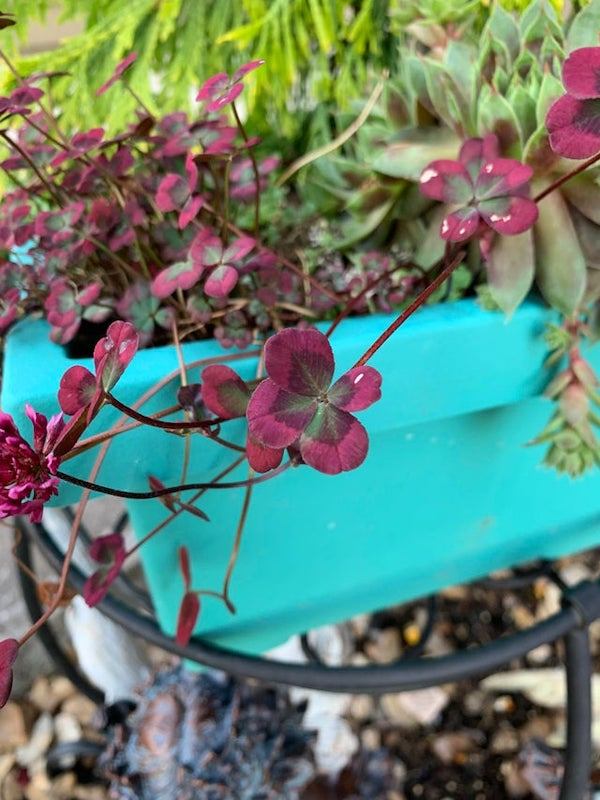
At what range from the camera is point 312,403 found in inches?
12.0

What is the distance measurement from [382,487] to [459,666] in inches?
6.2

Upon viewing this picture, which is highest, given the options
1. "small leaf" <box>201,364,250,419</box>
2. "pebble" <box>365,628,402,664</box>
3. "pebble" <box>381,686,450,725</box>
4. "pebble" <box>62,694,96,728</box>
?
"small leaf" <box>201,364,250,419</box>

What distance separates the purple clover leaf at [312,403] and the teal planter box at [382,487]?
0.14 m

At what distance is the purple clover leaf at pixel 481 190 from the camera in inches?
15.3

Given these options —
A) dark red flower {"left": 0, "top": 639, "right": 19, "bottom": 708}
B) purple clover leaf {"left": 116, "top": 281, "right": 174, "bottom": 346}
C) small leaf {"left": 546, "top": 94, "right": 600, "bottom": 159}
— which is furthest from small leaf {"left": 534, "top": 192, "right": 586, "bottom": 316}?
dark red flower {"left": 0, "top": 639, "right": 19, "bottom": 708}

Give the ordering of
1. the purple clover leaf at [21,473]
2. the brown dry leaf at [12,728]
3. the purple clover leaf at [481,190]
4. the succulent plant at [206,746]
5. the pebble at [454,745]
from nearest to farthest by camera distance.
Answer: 1. the purple clover leaf at [21,473]
2. the purple clover leaf at [481,190]
3. the succulent plant at [206,746]
4. the pebble at [454,745]
5. the brown dry leaf at [12,728]

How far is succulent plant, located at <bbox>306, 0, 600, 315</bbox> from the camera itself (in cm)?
48

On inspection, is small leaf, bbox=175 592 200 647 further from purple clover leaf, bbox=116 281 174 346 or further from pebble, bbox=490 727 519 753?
pebble, bbox=490 727 519 753

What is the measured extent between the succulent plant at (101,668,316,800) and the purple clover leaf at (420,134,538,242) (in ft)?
1.91

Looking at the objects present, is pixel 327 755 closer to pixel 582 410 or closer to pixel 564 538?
pixel 564 538

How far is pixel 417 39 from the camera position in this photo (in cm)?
63

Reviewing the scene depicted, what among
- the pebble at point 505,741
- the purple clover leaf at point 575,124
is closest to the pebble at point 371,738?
the pebble at point 505,741

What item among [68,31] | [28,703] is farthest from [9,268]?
[68,31]

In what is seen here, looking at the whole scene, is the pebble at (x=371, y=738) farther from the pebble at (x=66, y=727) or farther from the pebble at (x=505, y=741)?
the pebble at (x=66, y=727)
